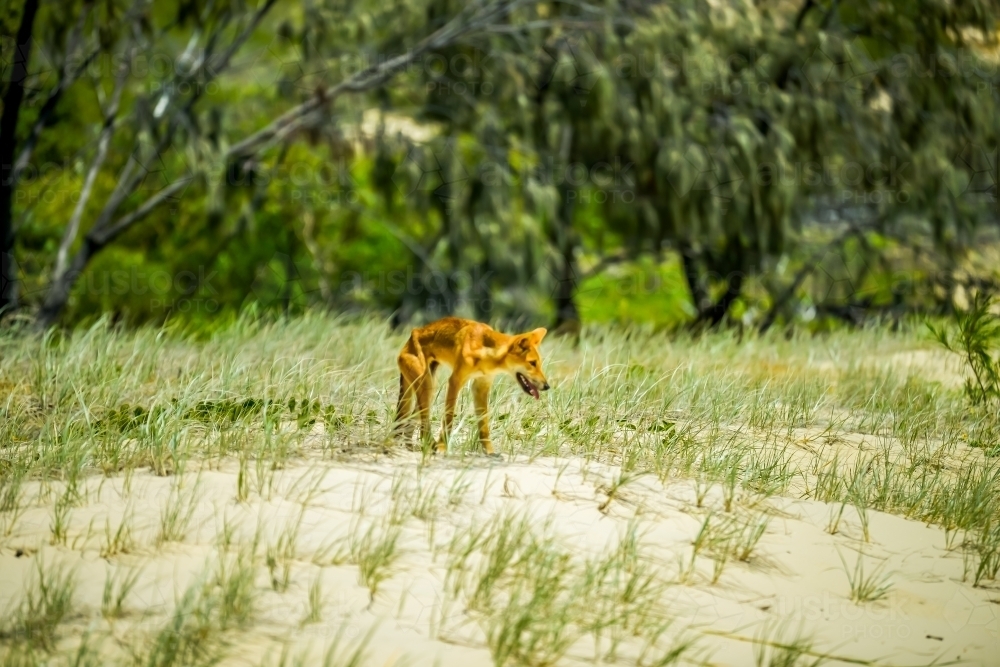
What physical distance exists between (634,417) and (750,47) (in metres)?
8.64

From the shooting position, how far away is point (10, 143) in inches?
432

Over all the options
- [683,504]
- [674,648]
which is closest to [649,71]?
[683,504]

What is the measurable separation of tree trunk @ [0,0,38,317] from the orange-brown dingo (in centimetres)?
718

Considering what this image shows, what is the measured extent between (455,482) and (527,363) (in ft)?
1.66

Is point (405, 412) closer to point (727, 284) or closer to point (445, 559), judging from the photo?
point (445, 559)

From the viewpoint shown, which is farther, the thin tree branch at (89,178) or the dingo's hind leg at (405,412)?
the thin tree branch at (89,178)

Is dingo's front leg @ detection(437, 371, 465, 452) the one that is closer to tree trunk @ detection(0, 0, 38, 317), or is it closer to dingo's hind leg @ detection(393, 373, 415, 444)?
dingo's hind leg @ detection(393, 373, 415, 444)

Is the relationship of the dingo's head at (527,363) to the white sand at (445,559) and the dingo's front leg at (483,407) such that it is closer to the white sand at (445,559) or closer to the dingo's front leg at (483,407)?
the dingo's front leg at (483,407)

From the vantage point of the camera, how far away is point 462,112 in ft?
42.2

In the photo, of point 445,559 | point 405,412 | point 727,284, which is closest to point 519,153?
point 727,284

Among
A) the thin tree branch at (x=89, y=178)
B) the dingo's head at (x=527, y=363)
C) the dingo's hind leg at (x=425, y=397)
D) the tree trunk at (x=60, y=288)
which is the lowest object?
the tree trunk at (x=60, y=288)

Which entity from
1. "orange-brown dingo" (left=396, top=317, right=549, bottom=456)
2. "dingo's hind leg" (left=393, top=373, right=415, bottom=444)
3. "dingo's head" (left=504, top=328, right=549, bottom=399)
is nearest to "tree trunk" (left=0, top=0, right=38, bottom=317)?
"dingo's hind leg" (left=393, top=373, right=415, bottom=444)

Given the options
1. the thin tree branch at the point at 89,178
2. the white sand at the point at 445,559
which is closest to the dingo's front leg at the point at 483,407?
the white sand at the point at 445,559

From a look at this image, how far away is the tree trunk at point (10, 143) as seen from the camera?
10492mm
